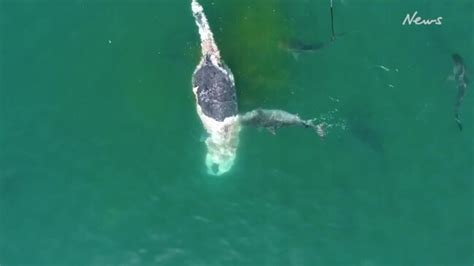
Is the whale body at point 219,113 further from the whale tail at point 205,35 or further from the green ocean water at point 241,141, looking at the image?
the green ocean water at point 241,141

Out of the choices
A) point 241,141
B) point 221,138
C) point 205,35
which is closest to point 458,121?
point 241,141

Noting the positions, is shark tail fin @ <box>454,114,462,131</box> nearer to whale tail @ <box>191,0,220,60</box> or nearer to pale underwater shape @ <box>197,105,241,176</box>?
pale underwater shape @ <box>197,105,241,176</box>

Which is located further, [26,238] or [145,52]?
[145,52]

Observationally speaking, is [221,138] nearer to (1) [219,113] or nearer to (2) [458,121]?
(1) [219,113]

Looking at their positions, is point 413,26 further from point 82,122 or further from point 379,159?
point 82,122

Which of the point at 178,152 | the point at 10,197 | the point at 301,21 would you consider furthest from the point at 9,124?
the point at 301,21

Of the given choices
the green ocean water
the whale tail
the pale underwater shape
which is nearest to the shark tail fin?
the green ocean water

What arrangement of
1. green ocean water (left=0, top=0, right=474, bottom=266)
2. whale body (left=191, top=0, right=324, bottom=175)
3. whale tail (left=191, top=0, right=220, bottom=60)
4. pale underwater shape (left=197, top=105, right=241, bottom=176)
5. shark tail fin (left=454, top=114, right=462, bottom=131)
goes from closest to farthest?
green ocean water (left=0, top=0, right=474, bottom=266) → shark tail fin (left=454, top=114, right=462, bottom=131) → whale body (left=191, top=0, right=324, bottom=175) → pale underwater shape (left=197, top=105, right=241, bottom=176) → whale tail (left=191, top=0, right=220, bottom=60)
